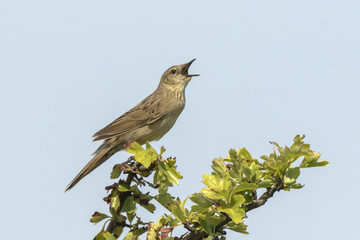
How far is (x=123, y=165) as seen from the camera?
4113 mm

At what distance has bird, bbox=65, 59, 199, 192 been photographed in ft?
23.8

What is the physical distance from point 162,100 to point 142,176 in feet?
14.6

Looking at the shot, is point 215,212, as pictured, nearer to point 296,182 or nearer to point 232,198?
point 232,198

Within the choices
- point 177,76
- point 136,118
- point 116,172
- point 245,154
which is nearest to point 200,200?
point 245,154

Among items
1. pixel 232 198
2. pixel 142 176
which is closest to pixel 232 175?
pixel 232 198

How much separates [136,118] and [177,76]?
1397 mm

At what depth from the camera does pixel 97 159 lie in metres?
7.06

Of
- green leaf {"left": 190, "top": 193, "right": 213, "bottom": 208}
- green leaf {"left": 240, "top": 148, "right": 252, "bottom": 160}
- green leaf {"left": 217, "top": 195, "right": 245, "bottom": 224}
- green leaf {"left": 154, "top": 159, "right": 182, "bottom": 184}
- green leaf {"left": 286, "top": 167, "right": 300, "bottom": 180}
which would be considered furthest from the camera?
green leaf {"left": 154, "top": 159, "right": 182, "bottom": 184}

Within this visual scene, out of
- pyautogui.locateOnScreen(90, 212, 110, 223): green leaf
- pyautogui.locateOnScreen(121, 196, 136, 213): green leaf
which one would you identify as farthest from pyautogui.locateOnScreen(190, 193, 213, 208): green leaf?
pyautogui.locateOnScreen(90, 212, 110, 223): green leaf

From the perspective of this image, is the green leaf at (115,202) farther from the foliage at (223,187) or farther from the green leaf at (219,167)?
the green leaf at (219,167)

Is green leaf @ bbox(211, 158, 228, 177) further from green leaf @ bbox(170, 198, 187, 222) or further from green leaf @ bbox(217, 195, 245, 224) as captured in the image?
green leaf @ bbox(170, 198, 187, 222)

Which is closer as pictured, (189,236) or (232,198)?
(232,198)

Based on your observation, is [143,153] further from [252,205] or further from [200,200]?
[252,205]

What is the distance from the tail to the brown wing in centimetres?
21
